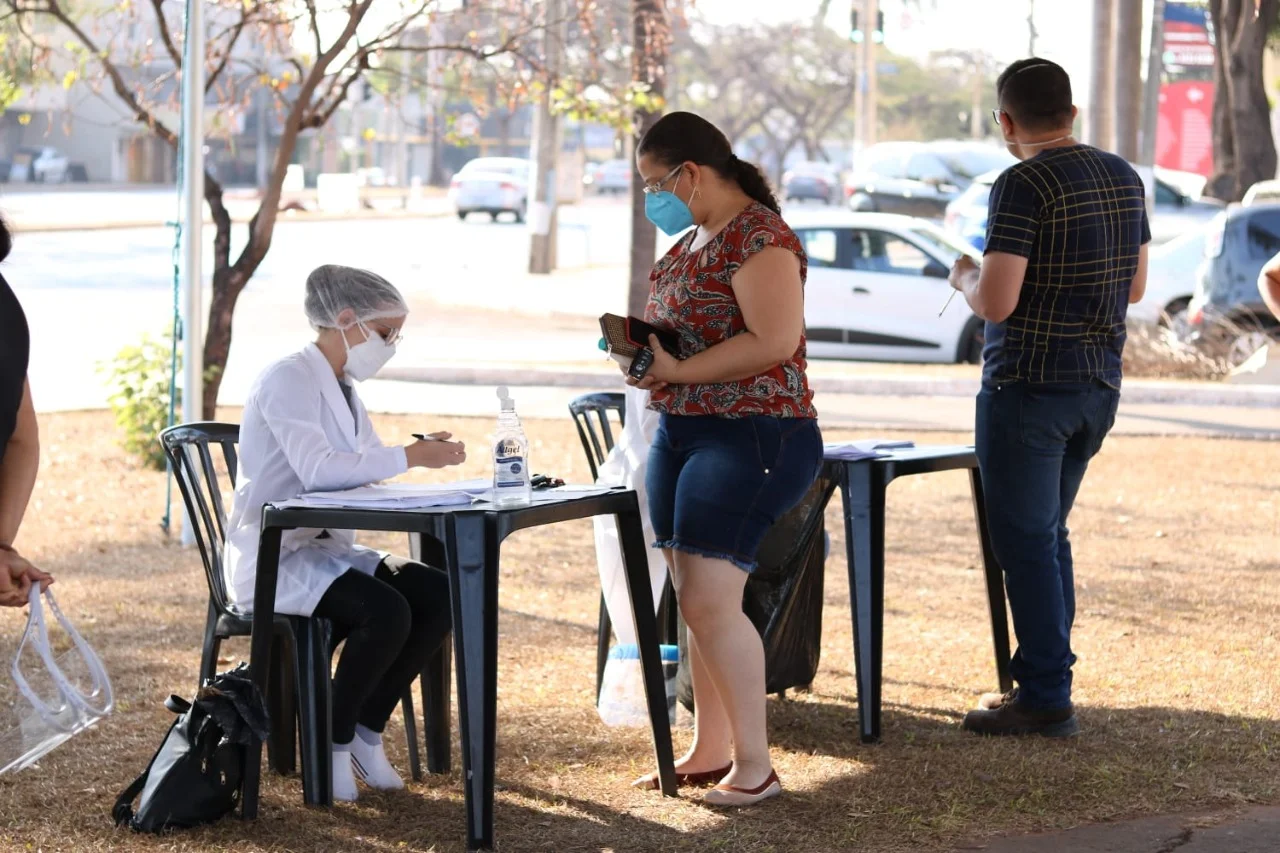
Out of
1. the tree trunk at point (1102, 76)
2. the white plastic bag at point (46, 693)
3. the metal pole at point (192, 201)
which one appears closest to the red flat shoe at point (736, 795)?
the white plastic bag at point (46, 693)

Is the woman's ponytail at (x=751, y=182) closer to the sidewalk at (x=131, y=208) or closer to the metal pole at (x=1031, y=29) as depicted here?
the sidewalk at (x=131, y=208)

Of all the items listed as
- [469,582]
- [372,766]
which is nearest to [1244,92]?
[372,766]

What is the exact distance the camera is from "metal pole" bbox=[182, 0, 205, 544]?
7582 mm

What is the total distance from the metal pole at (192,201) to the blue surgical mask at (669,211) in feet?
11.4

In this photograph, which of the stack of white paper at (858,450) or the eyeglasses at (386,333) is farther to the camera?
the stack of white paper at (858,450)

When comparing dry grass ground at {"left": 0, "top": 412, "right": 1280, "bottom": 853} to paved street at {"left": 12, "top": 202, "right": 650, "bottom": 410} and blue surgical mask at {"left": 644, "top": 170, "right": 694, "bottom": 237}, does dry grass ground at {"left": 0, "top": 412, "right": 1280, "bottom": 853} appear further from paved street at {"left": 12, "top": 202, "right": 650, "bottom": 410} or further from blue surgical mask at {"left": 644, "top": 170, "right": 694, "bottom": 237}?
paved street at {"left": 12, "top": 202, "right": 650, "bottom": 410}

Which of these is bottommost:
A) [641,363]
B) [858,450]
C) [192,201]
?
[858,450]

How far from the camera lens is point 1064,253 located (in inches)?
191

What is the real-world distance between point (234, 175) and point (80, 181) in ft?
35.8

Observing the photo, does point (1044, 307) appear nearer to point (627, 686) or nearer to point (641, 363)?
point (641, 363)

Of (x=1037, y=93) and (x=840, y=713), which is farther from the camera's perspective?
(x=840, y=713)

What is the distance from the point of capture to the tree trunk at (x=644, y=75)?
14.1 metres

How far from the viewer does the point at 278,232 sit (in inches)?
1516

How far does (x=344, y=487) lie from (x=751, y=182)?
1235 millimetres
